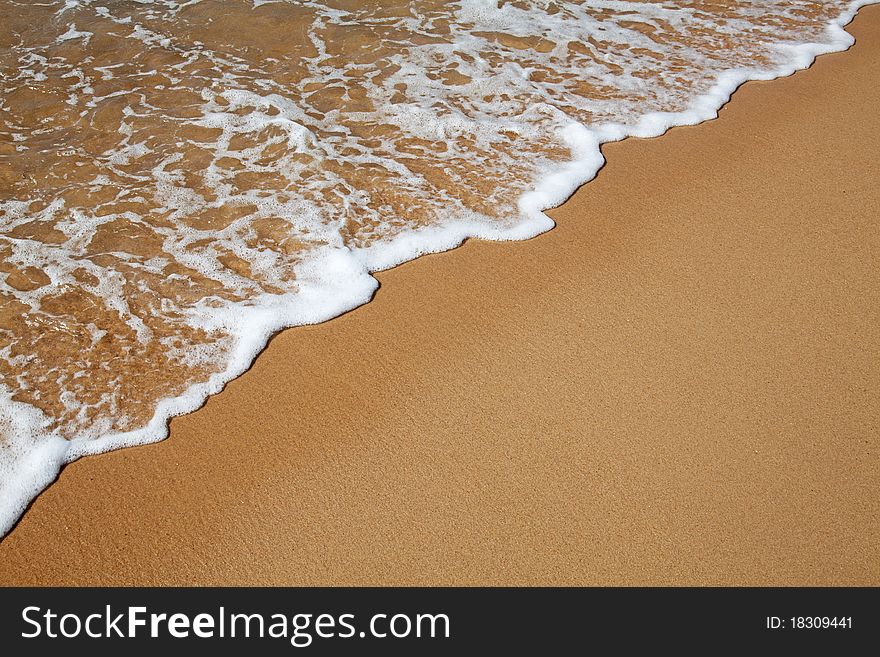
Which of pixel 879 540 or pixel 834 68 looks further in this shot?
pixel 834 68

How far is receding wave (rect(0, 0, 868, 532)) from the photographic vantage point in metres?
3.20

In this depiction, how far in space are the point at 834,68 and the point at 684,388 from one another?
382 centimetres

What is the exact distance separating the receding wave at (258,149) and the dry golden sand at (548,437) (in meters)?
0.23

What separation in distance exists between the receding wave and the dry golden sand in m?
0.23

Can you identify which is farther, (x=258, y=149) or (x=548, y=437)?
(x=258, y=149)

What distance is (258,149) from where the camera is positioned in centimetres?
464

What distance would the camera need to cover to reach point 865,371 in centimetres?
313

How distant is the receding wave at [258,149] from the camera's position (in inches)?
126

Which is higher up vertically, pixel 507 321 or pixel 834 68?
pixel 834 68

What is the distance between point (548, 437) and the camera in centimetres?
284

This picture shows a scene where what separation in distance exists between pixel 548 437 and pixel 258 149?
107 inches

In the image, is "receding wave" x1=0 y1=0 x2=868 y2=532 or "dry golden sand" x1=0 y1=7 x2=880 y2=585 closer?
"dry golden sand" x1=0 y1=7 x2=880 y2=585
